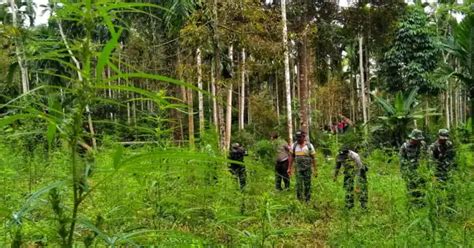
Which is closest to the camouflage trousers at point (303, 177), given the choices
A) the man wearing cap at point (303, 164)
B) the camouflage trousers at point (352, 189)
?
the man wearing cap at point (303, 164)

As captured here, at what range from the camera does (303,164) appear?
9914 mm

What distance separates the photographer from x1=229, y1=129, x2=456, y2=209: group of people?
578cm

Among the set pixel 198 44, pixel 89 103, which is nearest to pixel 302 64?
pixel 198 44

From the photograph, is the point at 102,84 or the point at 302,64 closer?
the point at 102,84

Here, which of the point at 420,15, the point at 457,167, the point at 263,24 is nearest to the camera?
the point at 457,167

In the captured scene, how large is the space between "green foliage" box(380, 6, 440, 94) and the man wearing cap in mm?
19352

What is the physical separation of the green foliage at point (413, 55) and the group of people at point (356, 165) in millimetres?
17774

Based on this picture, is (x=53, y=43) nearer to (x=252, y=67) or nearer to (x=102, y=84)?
(x=102, y=84)

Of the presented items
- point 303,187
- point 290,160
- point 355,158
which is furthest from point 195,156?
point 290,160

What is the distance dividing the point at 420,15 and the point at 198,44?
19.3 m

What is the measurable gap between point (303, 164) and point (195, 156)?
906cm

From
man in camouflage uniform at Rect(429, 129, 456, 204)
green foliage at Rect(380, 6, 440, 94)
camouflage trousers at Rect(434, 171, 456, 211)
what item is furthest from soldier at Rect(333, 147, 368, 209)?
green foliage at Rect(380, 6, 440, 94)

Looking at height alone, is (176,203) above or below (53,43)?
below

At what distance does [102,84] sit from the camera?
3.49 feet
